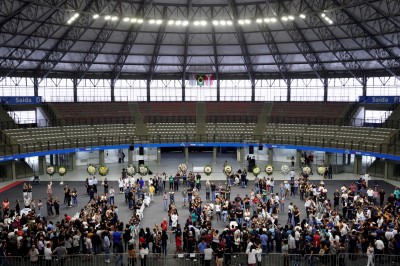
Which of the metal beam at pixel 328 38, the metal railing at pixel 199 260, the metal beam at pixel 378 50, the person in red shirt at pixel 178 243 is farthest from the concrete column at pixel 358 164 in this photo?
the person in red shirt at pixel 178 243

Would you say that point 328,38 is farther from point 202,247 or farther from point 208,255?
point 208,255

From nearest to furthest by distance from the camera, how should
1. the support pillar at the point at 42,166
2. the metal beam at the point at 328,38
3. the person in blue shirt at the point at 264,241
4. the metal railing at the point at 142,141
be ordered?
the person in blue shirt at the point at 264,241 → the metal beam at the point at 328,38 → the metal railing at the point at 142,141 → the support pillar at the point at 42,166

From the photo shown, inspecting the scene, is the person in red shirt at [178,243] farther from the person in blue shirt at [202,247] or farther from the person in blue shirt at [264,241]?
the person in blue shirt at [264,241]

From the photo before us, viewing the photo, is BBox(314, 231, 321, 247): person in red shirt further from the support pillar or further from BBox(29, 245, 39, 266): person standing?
the support pillar

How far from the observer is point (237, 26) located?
150 ft

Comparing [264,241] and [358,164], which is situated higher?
[358,164]

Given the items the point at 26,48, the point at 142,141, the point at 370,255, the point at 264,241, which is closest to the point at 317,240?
the point at 370,255

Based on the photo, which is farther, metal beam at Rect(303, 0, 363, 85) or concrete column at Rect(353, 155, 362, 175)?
concrete column at Rect(353, 155, 362, 175)

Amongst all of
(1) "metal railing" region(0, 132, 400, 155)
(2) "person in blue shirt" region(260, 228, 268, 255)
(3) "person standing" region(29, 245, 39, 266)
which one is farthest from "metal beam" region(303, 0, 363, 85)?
(3) "person standing" region(29, 245, 39, 266)

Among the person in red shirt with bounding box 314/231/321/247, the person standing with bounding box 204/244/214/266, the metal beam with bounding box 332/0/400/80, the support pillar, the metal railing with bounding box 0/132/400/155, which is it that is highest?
the metal beam with bounding box 332/0/400/80

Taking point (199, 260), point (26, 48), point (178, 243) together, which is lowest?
point (199, 260)

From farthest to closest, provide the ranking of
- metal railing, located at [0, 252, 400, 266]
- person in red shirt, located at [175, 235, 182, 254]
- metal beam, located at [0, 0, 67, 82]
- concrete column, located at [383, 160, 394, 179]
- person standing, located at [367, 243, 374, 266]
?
concrete column, located at [383, 160, 394, 179], metal beam, located at [0, 0, 67, 82], person in red shirt, located at [175, 235, 182, 254], metal railing, located at [0, 252, 400, 266], person standing, located at [367, 243, 374, 266]

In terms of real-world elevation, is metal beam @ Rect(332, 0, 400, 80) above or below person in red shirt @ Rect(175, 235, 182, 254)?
above

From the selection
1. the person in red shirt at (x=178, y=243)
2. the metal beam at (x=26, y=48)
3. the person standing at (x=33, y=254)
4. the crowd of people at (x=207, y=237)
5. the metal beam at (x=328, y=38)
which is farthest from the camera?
the metal beam at (x=328, y=38)
